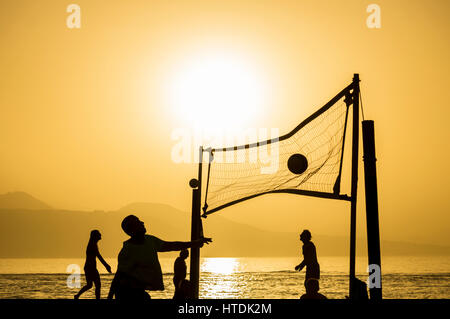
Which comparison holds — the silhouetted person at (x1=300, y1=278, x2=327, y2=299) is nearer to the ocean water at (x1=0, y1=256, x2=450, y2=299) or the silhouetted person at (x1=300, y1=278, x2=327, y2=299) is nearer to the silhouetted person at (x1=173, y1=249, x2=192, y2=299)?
the silhouetted person at (x1=173, y1=249, x2=192, y2=299)

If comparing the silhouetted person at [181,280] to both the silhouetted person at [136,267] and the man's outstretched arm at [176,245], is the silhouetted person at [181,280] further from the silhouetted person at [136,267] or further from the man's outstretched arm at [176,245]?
the silhouetted person at [136,267]

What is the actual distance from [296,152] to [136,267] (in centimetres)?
592

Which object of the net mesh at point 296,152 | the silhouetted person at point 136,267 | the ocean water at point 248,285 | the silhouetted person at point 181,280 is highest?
the net mesh at point 296,152

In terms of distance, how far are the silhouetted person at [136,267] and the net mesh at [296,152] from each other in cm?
448

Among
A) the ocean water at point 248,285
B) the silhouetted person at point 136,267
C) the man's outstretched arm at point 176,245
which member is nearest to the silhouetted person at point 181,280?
the man's outstretched arm at point 176,245

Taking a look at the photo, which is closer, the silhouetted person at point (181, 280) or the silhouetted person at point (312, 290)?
the silhouetted person at point (312, 290)

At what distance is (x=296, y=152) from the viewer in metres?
11.1

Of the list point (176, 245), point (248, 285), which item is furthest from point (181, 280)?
point (248, 285)

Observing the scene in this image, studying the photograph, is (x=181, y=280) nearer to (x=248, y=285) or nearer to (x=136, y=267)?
(x=136, y=267)

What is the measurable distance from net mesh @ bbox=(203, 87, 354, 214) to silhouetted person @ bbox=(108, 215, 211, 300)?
4485 millimetres

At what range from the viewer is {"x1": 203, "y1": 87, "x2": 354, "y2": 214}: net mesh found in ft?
32.9

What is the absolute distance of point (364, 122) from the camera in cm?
859

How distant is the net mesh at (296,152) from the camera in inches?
395
